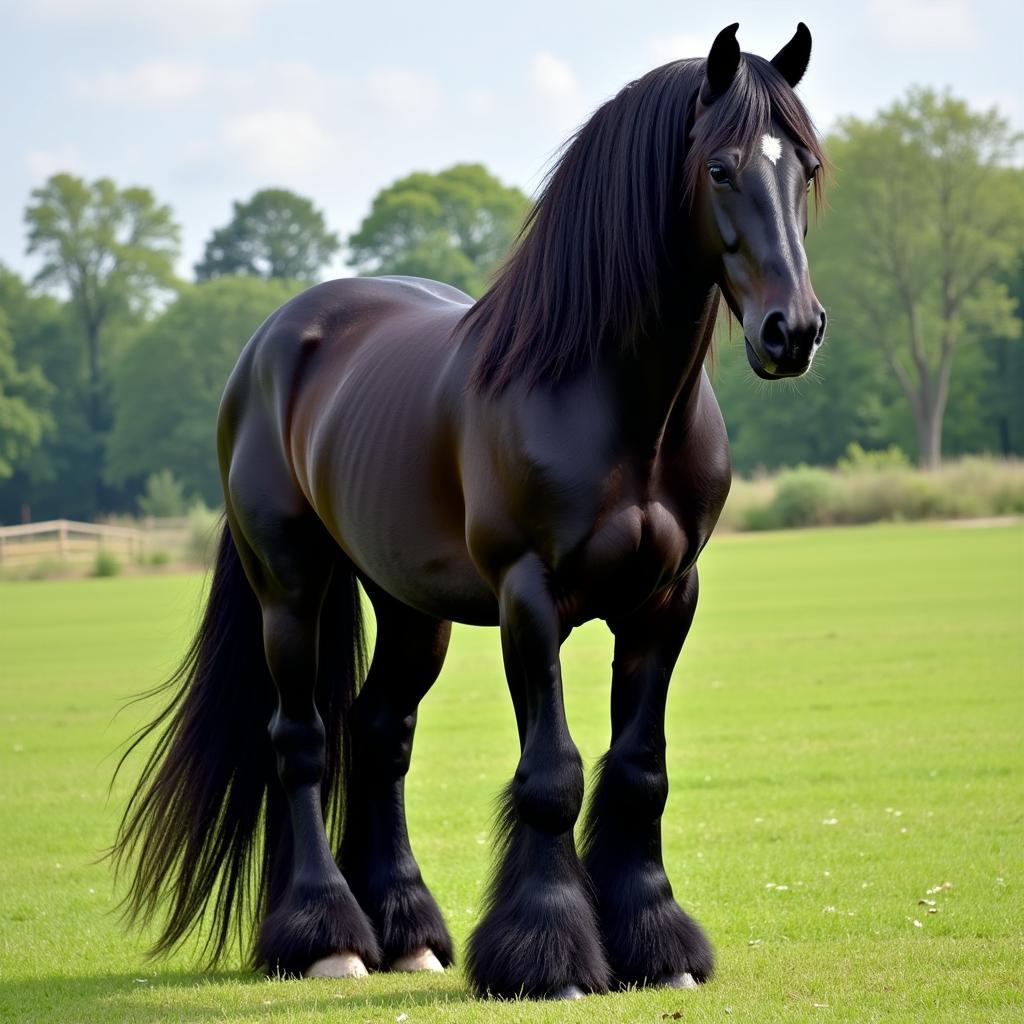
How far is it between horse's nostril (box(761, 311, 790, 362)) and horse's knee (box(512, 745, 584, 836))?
4.54 feet

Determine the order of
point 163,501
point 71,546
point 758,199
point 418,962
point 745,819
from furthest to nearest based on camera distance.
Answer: point 163,501 < point 71,546 < point 745,819 < point 418,962 < point 758,199

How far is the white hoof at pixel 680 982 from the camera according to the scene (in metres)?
4.96

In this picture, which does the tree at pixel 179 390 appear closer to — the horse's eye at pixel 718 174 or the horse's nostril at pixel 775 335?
the horse's eye at pixel 718 174

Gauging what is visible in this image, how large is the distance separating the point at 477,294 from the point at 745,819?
7639 cm

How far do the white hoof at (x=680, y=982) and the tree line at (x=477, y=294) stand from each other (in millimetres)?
64428

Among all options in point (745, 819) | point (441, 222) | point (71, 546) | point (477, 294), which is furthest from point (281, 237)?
point (745, 819)

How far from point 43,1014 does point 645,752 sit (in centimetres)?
215

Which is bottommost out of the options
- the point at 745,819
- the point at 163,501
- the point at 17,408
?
the point at 745,819

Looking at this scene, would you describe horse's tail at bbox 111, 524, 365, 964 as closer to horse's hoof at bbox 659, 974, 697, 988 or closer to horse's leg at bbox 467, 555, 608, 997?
horse's leg at bbox 467, 555, 608, 997

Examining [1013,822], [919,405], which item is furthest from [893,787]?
[919,405]

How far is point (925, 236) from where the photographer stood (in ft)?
244

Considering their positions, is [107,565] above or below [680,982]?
below

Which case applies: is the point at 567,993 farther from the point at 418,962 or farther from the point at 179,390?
the point at 179,390

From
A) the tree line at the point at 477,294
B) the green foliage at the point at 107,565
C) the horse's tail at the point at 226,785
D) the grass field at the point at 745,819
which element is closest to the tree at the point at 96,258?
the tree line at the point at 477,294
